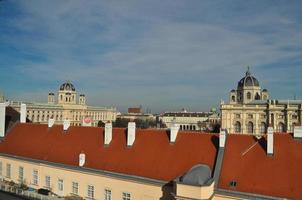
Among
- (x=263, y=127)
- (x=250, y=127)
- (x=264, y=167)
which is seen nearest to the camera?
(x=264, y=167)

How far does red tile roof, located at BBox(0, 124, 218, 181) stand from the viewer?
22125mm

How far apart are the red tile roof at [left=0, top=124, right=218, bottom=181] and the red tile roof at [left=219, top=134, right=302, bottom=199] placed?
51.3 inches

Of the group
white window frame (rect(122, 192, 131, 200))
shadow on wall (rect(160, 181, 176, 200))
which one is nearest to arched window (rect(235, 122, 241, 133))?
white window frame (rect(122, 192, 131, 200))

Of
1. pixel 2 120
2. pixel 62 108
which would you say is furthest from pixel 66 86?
pixel 2 120

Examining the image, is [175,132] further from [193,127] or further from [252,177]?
[193,127]

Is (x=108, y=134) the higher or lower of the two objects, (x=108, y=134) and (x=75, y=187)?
the higher

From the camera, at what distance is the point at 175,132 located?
24000 mm

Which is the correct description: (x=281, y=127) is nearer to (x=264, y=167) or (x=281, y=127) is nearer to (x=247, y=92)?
(x=247, y=92)

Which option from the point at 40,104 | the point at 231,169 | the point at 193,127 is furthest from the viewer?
the point at 193,127

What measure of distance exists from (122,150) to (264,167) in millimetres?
10034

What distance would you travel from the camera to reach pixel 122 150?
25234 mm

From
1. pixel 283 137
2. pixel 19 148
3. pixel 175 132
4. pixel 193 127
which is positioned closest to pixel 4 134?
pixel 19 148

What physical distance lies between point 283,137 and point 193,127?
15176 centimetres

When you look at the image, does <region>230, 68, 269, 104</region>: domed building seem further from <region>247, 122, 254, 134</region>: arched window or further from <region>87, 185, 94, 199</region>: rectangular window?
<region>87, 185, 94, 199</region>: rectangular window
